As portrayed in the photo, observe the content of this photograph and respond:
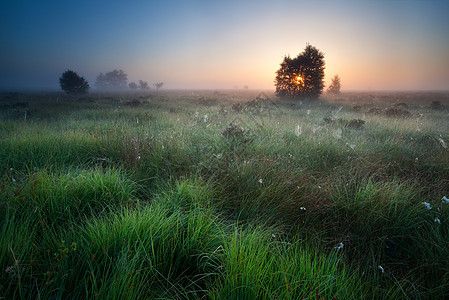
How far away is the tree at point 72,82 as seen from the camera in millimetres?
37938

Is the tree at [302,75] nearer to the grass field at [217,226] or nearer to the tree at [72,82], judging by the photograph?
the grass field at [217,226]

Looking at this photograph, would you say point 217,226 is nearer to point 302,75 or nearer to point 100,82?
point 302,75

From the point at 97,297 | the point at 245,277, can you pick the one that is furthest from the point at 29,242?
the point at 245,277

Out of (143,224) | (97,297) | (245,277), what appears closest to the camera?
(97,297)

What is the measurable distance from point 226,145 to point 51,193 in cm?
288

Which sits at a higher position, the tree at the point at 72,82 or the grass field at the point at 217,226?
the tree at the point at 72,82

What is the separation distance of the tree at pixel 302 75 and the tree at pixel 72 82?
119 feet

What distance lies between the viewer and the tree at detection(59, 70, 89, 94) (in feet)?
124

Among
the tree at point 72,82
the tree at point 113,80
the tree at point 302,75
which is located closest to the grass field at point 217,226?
the tree at point 302,75

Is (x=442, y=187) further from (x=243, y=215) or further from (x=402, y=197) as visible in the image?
(x=243, y=215)

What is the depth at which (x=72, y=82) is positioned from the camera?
38.1 metres

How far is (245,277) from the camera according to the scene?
1.27 m

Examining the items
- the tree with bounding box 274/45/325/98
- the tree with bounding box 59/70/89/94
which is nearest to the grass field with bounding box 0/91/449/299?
the tree with bounding box 274/45/325/98

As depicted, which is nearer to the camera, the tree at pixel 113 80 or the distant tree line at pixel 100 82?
the distant tree line at pixel 100 82
